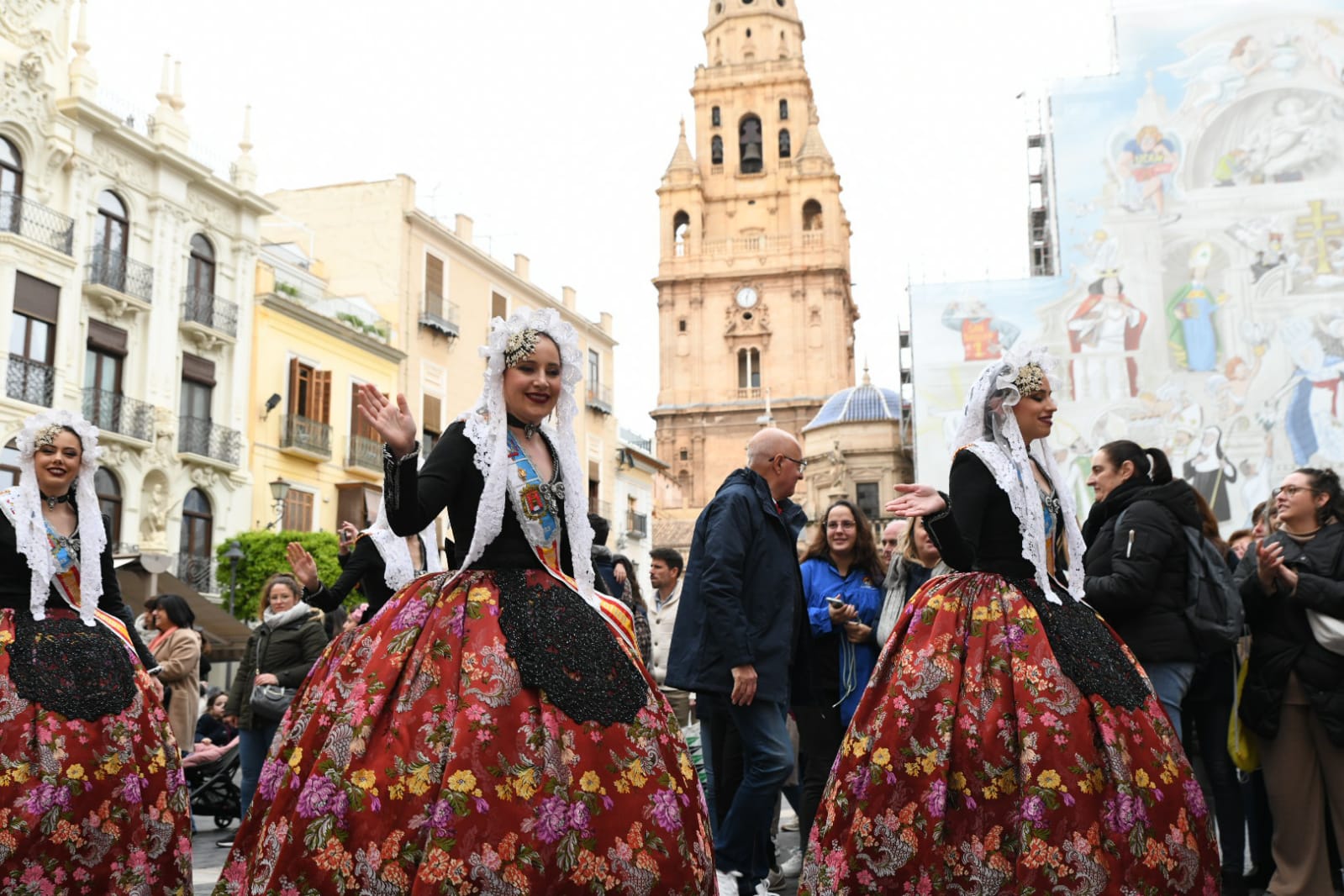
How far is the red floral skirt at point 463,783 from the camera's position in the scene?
3.25m

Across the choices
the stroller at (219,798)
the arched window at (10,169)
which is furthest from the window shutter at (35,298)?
the stroller at (219,798)

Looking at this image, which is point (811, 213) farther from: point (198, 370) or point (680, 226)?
point (198, 370)

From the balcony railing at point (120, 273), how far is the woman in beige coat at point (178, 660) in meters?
14.9

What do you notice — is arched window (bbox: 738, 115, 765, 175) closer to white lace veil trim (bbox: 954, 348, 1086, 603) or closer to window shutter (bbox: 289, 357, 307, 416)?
window shutter (bbox: 289, 357, 307, 416)

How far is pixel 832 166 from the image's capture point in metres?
64.3

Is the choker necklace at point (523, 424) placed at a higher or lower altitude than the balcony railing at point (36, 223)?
lower

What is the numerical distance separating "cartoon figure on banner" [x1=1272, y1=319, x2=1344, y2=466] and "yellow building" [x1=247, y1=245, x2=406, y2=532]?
20357 mm

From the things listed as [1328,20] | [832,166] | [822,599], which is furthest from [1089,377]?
[832,166]

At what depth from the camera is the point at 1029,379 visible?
15.9 ft

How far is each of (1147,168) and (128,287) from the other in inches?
906

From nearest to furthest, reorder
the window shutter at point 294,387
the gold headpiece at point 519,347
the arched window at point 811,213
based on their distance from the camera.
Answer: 1. the gold headpiece at point 519,347
2. the window shutter at point 294,387
3. the arched window at point 811,213

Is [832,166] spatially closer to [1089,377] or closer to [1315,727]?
[1089,377]

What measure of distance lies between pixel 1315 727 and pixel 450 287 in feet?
97.5

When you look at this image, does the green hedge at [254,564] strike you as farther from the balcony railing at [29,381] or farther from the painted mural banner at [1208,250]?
the painted mural banner at [1208,250]
